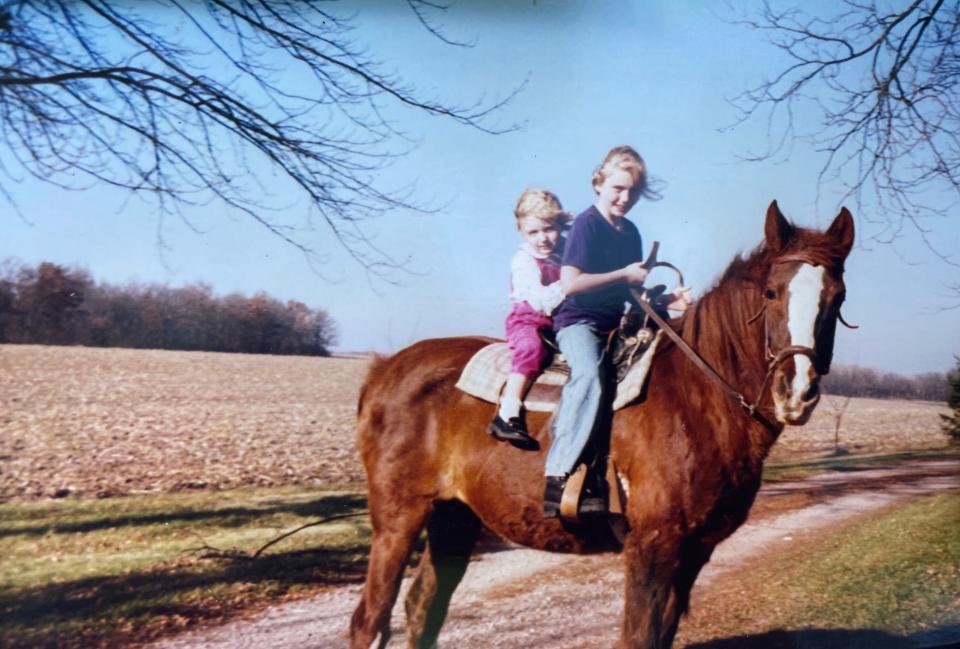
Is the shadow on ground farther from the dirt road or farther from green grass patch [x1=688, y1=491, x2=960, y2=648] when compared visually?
green grass patch [x1=688, y1=491, x2=960, y2=648]

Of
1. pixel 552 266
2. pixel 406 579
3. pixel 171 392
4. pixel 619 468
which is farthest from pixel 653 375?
pixel 171 392

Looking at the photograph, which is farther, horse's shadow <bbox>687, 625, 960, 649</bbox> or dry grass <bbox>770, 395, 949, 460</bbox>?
dry grass <bbox>770, 395, 949, 460</bbox>

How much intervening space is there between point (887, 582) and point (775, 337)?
3.62m

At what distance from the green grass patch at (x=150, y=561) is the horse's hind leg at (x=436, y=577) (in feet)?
2.26

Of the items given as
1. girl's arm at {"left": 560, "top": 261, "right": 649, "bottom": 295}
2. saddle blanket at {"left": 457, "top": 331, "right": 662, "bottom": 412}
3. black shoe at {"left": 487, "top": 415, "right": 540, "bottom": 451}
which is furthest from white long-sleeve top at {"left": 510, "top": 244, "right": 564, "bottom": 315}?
black shoe at {"left": 487, "top": 415, "right": 540, "bottom": 451}

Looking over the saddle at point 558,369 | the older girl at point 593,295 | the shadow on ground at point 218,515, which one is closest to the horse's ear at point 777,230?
the older girl at point 593,295

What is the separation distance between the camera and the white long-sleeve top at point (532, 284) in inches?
145

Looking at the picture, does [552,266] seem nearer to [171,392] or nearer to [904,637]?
[171,392]

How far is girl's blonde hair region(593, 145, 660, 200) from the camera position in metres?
3.83

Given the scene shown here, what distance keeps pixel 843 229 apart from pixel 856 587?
137 inches

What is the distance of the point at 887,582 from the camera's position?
17.9ft

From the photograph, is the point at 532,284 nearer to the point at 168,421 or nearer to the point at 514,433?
the point at 514,433

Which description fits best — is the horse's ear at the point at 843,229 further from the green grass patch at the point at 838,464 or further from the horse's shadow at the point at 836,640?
the green grass patch at the point at 838,464

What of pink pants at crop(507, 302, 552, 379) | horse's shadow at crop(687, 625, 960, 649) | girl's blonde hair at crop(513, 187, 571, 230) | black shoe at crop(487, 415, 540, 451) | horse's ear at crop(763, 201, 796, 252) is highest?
girl's blonde hair at crop(513, 187, 571, 230)
